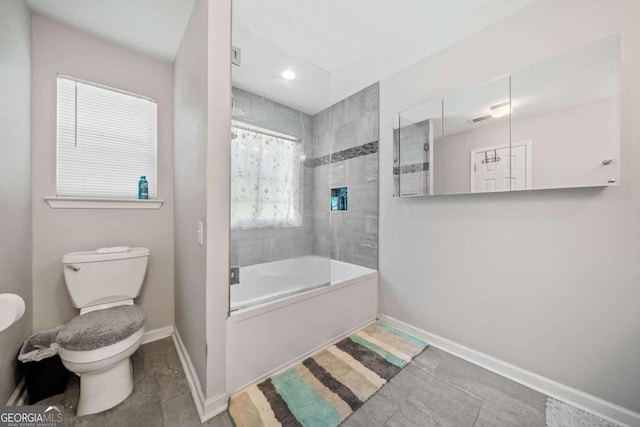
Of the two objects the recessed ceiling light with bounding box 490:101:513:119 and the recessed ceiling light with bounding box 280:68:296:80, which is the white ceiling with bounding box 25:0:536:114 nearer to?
the recessed ceiling light with bounding box 280:68:296:80

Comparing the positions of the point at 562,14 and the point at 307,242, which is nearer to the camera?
the point at 562,14

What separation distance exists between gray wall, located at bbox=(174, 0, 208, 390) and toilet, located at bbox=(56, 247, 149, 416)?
0.29 m

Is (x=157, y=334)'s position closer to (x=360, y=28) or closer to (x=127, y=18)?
(x=127, y=18)

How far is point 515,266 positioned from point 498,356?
652 mm

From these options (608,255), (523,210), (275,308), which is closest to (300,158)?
(275,308)

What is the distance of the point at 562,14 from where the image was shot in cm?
134

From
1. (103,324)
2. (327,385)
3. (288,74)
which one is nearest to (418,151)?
(288,74)

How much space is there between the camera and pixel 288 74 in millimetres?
2170

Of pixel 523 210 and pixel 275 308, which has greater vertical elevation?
pixel 523 210

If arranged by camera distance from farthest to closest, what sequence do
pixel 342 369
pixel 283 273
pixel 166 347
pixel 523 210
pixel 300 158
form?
1. pixel 300 158
2. pixel 283 273
3. pixel 166 347
4. pixel 342 369
5. pixel 523 210

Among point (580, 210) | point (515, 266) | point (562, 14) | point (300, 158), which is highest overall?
point (562, 14)

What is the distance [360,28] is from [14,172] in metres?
2.37

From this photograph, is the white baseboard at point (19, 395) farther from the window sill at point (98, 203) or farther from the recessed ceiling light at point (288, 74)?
the recessed ceiling light at point (288, 74)

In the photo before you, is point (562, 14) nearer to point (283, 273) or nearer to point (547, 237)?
point (547, 237)
